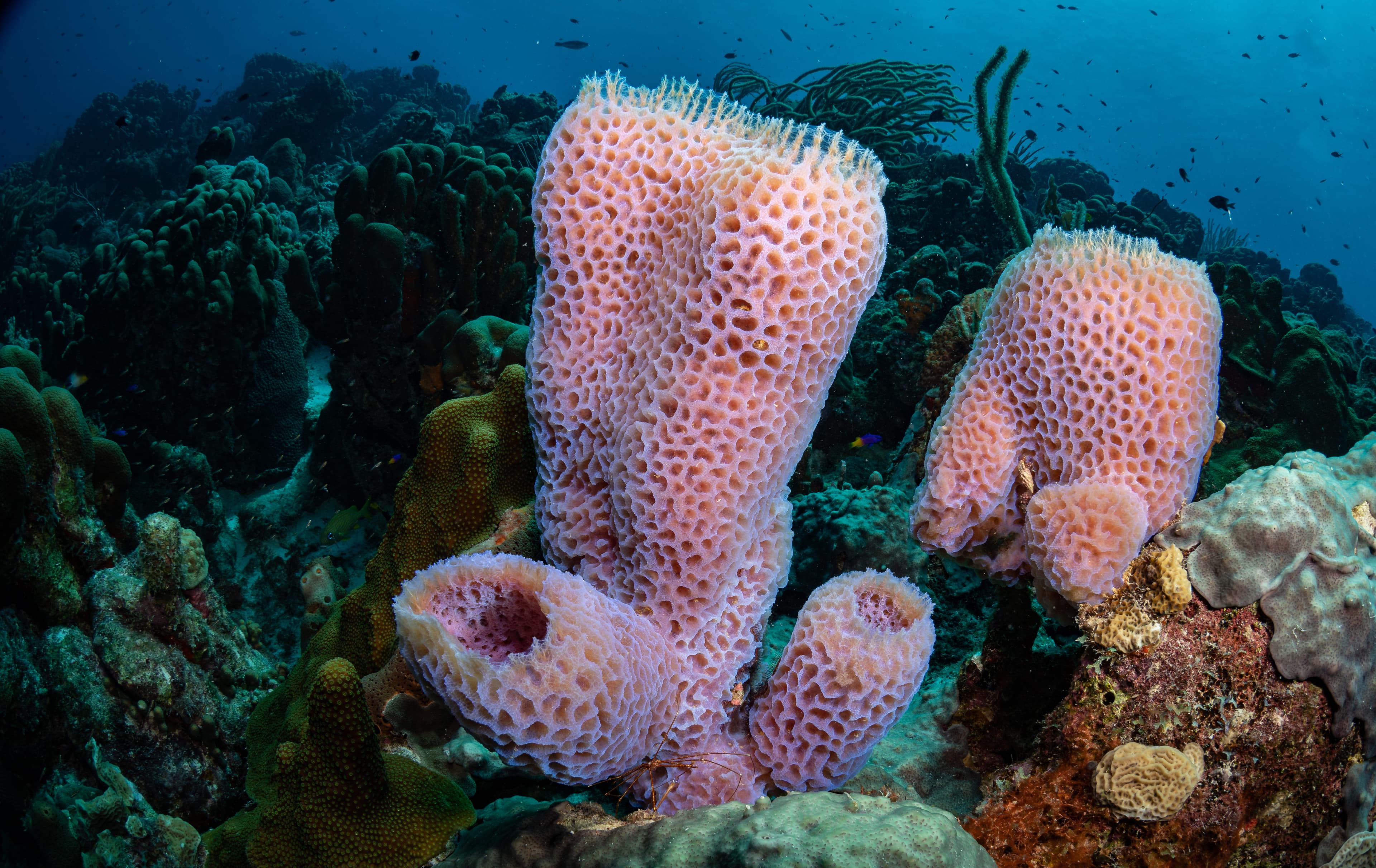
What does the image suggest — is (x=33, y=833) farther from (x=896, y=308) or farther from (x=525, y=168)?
(x=896, y=308)

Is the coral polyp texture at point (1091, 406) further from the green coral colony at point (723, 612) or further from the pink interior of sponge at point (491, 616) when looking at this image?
the pink interior of sponge at point (491, 616)

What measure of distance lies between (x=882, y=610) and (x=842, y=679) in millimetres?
278

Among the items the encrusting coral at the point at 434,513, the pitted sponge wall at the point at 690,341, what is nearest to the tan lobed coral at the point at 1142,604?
the pitted sponge wall at the point at 690,341

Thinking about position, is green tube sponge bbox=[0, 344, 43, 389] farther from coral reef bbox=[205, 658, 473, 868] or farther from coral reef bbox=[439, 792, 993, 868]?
coral reef bbox=[439, 792, 993, 868]

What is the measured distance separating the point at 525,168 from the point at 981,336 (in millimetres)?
6077

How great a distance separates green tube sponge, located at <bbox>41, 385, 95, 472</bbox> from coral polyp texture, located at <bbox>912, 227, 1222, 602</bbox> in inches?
159

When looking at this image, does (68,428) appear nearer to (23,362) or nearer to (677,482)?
(23,362)

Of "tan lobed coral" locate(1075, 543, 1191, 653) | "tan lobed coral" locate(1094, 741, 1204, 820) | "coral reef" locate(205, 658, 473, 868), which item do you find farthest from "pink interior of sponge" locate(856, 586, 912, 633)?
"coral reef" locate(205, 658, 473, 868)

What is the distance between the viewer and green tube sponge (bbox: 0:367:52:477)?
2910 mm

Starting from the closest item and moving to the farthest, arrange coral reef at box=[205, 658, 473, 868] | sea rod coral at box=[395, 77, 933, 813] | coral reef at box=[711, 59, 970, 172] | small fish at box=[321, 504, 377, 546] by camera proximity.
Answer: sea rod coral at box=[395, 77, 933, 813]
coral reef at box=[205, 658, 473, 868]
small fish at box=[321, 504, 377, 546]
coral reef at box=[711, 59, 970, 172]

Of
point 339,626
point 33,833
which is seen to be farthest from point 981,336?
point 33,833

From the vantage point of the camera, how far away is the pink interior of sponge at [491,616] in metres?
1.59

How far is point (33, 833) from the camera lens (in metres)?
2.54

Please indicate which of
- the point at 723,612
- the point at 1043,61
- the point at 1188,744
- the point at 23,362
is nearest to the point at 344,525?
the point at 23,362
